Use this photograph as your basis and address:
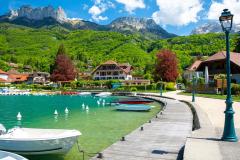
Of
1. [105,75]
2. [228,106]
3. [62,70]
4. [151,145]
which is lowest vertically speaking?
[151,145]

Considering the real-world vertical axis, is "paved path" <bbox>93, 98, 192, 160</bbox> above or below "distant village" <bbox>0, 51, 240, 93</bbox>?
below

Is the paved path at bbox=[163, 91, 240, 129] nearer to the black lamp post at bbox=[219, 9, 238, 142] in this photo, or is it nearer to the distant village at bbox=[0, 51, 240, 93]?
the black lamp post at bbox=[219, 9, 238, 142]

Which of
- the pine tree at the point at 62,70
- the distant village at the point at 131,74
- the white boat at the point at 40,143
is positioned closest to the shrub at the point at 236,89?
the distant village at the point at 131,74

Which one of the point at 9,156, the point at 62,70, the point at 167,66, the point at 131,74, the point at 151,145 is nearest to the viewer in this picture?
the point at 9,156

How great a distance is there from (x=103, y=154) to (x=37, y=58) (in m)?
195

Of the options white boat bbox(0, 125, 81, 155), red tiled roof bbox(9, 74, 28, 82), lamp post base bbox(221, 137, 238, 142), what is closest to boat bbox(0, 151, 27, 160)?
white boat bbox(0, 125, 81, 155)

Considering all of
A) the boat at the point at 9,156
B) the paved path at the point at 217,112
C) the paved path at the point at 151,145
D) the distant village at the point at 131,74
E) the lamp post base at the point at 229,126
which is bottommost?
the paved path at the point at 151,145

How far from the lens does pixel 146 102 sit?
1785 inches

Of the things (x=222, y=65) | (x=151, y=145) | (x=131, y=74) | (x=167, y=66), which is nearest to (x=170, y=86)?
(x=167, y=66)

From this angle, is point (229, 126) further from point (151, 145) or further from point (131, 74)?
point (131, 74)

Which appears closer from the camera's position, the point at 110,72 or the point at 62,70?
the point at 62,70

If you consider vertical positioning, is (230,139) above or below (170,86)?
below

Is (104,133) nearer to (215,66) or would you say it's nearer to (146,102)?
(146,102)

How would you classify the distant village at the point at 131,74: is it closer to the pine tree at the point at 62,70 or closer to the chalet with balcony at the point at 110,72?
the chalet with balcony at the point at 110,72
